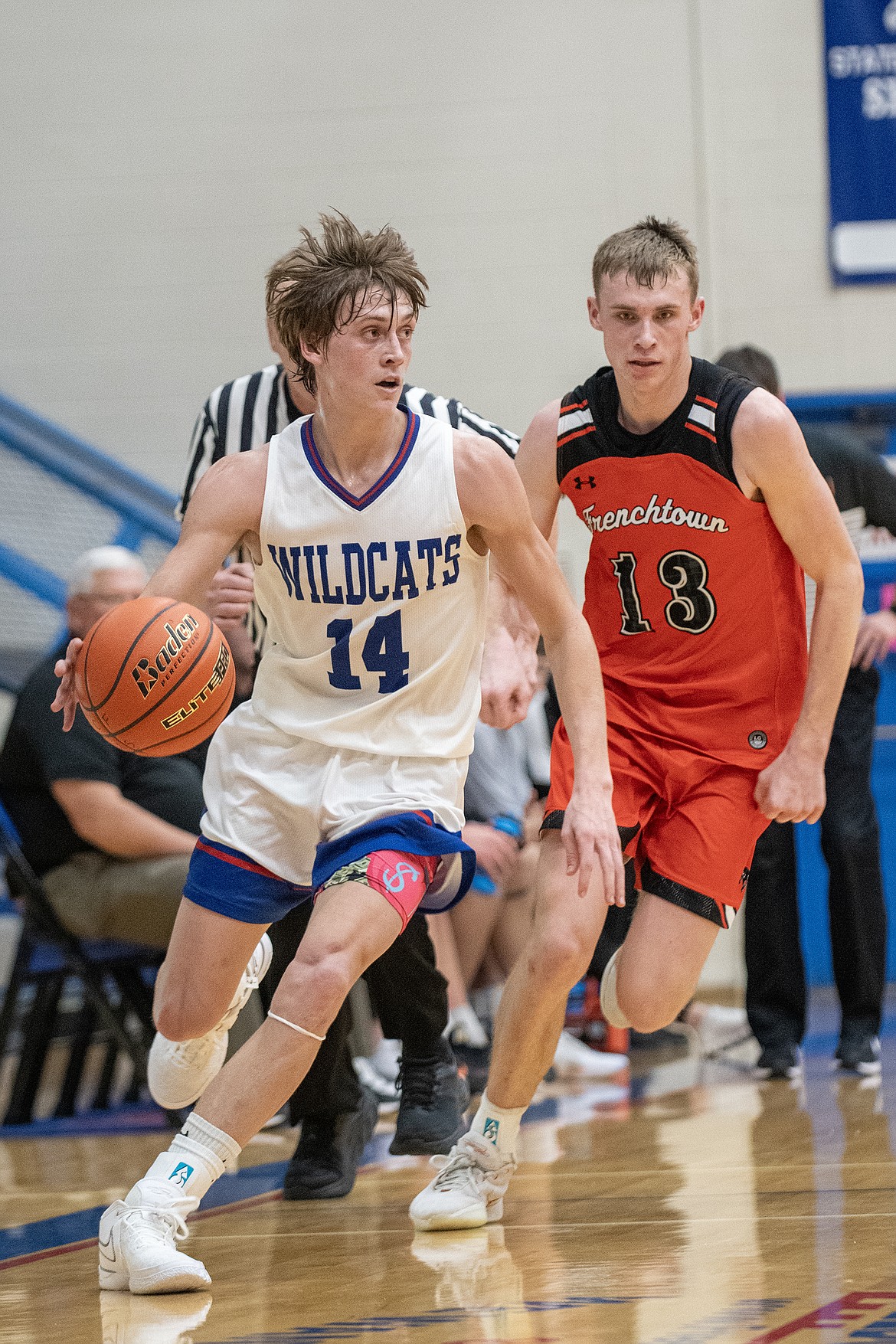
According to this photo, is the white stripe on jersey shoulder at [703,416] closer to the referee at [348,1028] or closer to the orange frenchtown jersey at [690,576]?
the orange frenchtown jersey at [690,576]

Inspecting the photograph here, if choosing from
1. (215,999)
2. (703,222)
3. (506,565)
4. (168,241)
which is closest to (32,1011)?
(215,999)

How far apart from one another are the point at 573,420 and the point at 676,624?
0.46m

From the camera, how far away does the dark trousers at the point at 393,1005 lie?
12.1 ft

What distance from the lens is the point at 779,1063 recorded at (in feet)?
16.8

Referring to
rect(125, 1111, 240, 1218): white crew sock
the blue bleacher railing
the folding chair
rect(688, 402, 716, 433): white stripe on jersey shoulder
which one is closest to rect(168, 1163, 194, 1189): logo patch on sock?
rect(125, 1111, 240, 1218): white crew sock

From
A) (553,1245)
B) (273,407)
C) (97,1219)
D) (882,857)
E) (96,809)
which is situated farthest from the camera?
(882,857)

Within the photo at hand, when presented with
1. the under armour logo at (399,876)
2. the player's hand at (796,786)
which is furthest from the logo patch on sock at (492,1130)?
the player's hand at (796,786)

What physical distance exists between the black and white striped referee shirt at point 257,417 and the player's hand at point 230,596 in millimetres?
56

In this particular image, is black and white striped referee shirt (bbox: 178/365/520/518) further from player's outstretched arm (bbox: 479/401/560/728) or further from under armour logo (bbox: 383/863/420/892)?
under armour logo (bbox: 383/863/420/892)

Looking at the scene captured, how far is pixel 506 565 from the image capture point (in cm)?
299

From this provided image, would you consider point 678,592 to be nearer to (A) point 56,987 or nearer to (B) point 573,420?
(B) point 573,420

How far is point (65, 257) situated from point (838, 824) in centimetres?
496

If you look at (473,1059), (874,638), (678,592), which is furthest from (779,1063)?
(678,592)

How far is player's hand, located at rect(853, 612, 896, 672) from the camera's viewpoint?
5137 mm
